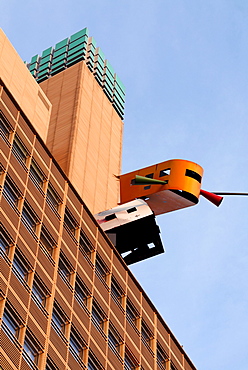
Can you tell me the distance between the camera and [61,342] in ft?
Answer: 180

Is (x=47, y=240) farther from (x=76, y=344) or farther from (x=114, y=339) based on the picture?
(x=114, y=339)

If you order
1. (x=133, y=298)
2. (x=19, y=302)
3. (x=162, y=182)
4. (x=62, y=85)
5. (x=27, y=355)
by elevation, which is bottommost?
(x=27, y=355)

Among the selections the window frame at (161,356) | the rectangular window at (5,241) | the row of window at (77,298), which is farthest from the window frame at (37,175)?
the window frame at (161,356)

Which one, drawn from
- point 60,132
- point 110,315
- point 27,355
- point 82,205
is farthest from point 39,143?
point 60,132

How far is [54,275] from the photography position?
192 ft

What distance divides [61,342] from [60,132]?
4149 centimetres

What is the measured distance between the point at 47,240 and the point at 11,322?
10.9 m

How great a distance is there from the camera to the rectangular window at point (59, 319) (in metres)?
55.8

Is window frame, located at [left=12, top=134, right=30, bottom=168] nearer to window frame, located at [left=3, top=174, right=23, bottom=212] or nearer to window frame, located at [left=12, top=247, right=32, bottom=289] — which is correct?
window frame, located at [left=3, top=174, right=23, bottom=212]

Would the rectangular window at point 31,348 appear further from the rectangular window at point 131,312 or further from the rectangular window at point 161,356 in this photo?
the rectangular window at point 161,356

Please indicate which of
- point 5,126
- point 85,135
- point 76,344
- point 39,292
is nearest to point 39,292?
point 39,292

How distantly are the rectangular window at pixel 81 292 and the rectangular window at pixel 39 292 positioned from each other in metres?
5.01

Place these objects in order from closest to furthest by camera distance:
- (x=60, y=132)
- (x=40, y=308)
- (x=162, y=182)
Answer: (x=40, y=308) → (x=162, y=182) → (x=60, y=132)

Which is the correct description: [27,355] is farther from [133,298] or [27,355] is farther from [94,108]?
[94,108]
